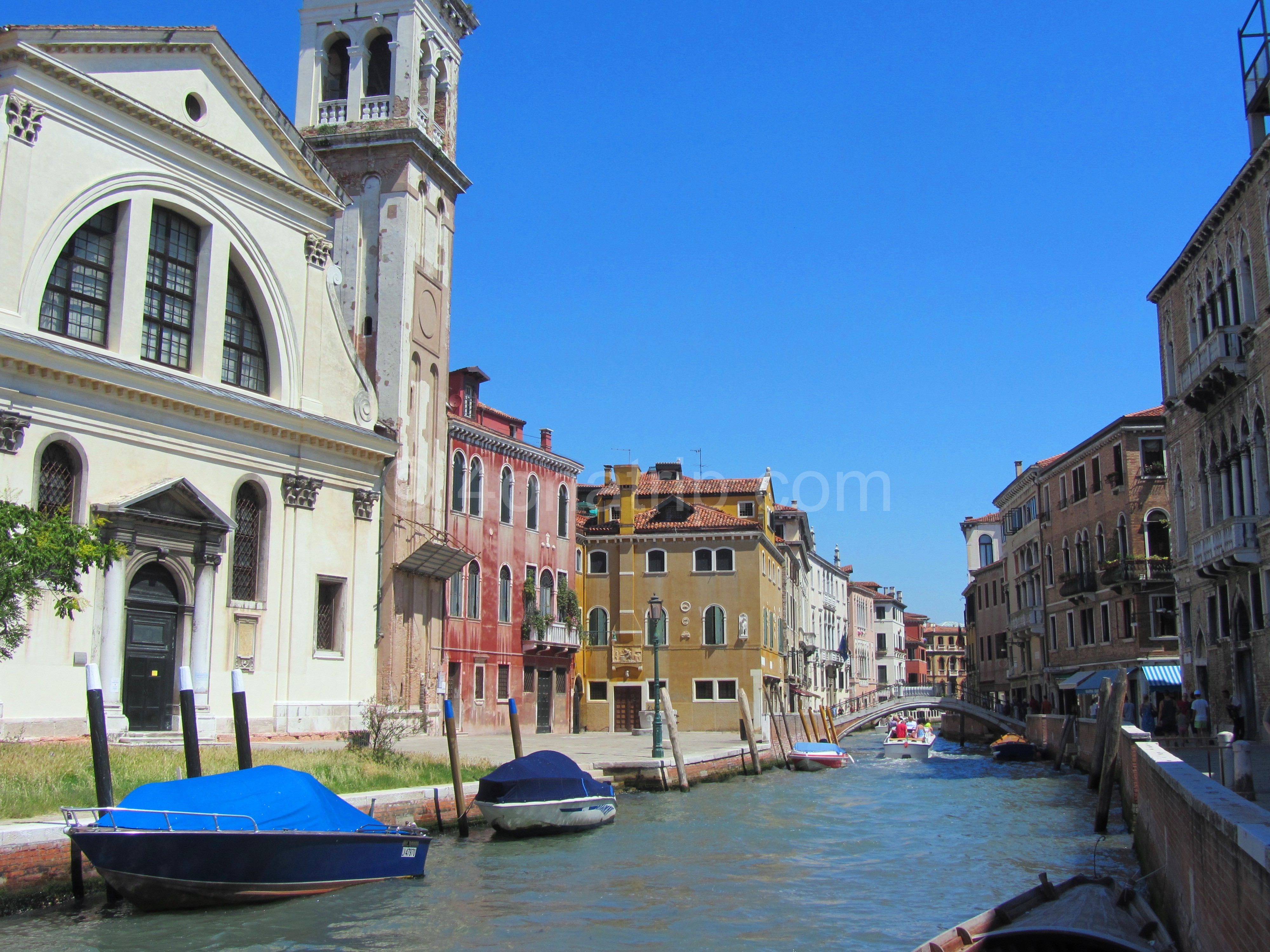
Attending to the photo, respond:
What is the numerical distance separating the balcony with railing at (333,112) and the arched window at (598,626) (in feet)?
62.0

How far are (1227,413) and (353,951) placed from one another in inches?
854

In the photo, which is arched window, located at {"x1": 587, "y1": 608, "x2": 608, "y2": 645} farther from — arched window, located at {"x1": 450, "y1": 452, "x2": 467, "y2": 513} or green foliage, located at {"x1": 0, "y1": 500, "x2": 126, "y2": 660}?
green foliage, located at {"x1": 0, "y1": 500, "x2": 126, "y2": 660}

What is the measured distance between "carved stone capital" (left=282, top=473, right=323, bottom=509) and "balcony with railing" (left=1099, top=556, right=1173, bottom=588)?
80.9ft

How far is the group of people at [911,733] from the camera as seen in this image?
40.6 metres

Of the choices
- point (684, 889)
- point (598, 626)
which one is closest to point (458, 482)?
point (598, 626)

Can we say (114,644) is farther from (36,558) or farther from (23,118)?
(23,118)

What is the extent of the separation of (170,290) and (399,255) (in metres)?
7.12

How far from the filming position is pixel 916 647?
113 metres

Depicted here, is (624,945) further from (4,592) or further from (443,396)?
(443,396)

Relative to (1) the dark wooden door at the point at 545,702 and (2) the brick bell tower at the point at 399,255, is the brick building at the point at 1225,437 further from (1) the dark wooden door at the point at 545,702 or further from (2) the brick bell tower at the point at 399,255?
(1) the dark wooden door at the point at 545,702

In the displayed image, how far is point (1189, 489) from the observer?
28.2m

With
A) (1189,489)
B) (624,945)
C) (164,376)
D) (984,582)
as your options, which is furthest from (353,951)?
(984,582)

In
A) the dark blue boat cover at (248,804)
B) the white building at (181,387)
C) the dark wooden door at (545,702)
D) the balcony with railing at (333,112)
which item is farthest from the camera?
the dark wooden door at (545,702)

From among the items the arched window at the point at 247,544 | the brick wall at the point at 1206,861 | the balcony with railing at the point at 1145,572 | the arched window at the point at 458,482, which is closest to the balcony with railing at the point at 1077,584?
the balcony with railing at the point at 1145,572
